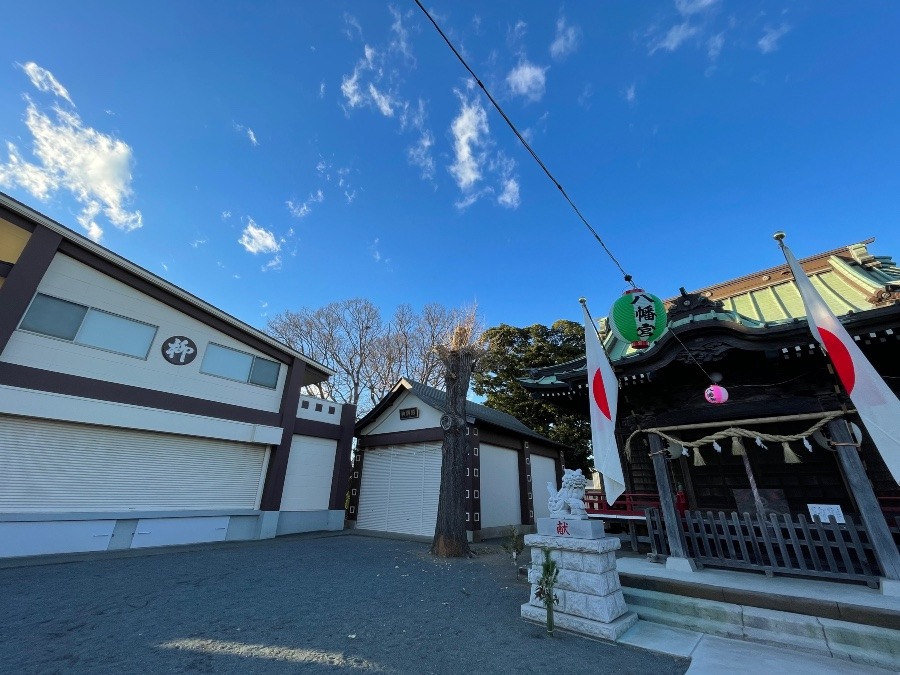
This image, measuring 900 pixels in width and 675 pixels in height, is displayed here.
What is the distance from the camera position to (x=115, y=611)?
493cm

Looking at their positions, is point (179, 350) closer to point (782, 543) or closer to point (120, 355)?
point (120, 355)

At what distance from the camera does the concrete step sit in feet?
12.6

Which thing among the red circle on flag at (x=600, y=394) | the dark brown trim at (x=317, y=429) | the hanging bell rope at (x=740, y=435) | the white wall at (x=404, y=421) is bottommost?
the hanging bell rope at (x=740, y=435)

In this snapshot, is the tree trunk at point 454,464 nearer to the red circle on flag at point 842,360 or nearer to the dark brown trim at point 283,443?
the dark brown trim at point 283,443

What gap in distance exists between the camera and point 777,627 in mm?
4316

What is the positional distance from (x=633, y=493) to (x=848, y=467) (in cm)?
351

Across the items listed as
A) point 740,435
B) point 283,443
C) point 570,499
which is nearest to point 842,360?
point 740,435

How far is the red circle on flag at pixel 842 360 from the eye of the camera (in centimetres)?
443

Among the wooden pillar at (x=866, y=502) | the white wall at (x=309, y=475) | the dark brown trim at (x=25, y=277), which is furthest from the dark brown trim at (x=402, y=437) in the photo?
the dark brown trim at (x=25, y=277)

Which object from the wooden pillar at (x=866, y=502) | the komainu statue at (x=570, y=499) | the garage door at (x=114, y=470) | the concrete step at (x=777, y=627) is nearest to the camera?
the concrete step at (x=777, y=627)

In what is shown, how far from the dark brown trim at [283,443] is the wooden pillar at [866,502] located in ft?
45.8

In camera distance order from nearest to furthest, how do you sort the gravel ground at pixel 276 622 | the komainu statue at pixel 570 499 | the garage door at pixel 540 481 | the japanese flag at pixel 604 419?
the gravel ground at pixel 276 622 → the komainu statue at pixel 570 499 → the japanese flag at pixel 604 419 → the garage door at pixel 540 481

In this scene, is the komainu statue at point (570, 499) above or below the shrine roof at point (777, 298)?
below

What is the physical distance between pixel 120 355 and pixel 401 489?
989cm
